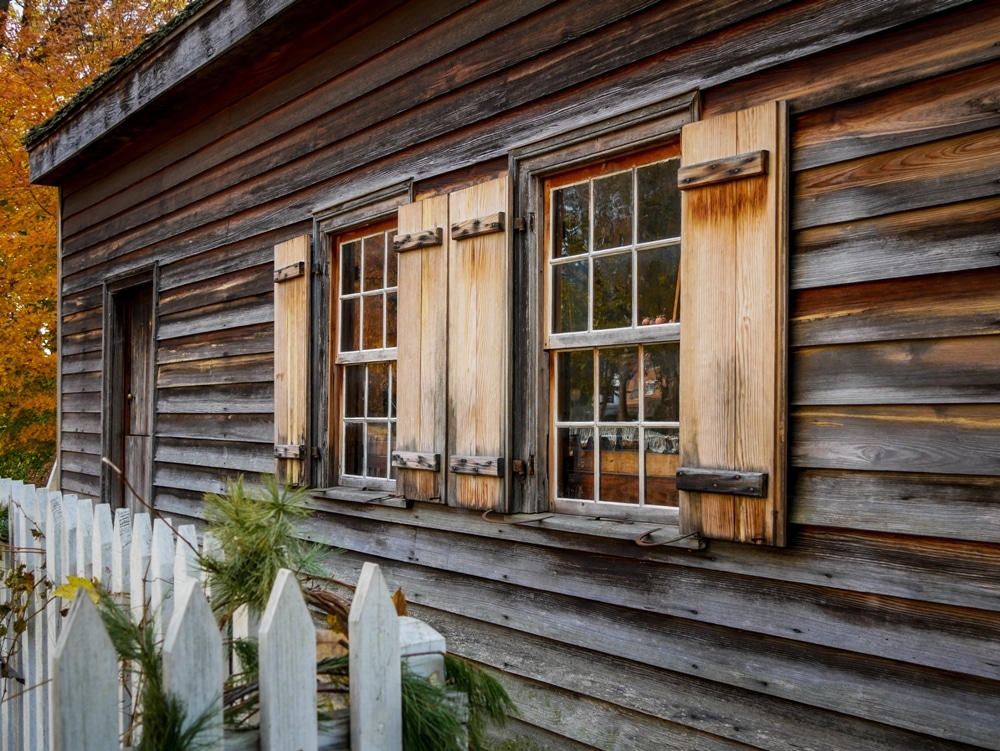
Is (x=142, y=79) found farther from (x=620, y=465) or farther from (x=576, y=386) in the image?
(x=620, y=465)

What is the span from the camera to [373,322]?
4656 millimetres

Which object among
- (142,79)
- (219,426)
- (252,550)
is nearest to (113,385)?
(219,426)

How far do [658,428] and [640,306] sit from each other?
0.48 m

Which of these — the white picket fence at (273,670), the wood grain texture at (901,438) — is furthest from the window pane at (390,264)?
the white picket fence at (273,670)

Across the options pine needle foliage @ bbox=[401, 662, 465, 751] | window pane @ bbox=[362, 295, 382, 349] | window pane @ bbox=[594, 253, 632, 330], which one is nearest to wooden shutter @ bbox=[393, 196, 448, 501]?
window pane @ bbox=[362, 295, 382, 349]

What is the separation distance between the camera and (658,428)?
321 centimetres

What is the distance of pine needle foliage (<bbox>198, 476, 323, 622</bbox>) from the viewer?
1633mm

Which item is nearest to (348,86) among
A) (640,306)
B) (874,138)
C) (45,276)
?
(640,306)

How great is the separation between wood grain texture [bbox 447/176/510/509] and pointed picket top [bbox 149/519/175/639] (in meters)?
1.73

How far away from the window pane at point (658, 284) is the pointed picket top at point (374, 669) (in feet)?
6.52

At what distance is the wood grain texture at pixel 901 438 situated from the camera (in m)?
2.32

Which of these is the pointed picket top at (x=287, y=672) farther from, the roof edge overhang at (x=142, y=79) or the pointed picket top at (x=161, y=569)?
the roof edge overhang at (x=142, y=79)

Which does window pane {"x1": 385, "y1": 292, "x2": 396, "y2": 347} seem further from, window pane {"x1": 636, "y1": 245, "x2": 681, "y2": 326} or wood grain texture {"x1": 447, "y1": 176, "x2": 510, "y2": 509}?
window pane {"x1": 636, "y1": 245, "x2": 681, "y2": 326}

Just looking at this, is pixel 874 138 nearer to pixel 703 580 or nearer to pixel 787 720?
pixel 703 580
